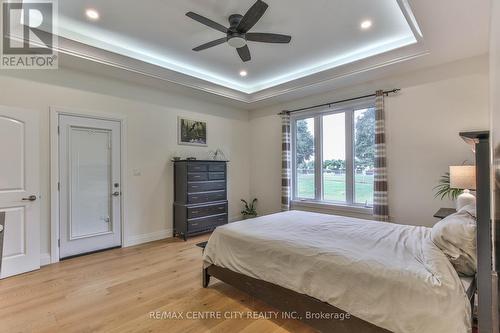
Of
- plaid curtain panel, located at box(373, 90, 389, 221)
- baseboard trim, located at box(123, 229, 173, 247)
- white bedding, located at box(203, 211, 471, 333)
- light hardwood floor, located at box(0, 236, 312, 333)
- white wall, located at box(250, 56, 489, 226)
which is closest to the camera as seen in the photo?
white bedding, located at box(203, 211, 471, 333)

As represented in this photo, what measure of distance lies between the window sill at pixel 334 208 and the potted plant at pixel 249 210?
104 centimetres

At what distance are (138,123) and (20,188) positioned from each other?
1.85 meters

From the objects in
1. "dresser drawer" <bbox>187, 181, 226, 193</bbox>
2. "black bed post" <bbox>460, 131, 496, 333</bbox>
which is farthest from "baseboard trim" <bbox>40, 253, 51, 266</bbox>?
"black bed post" <bbox>460, 131, 496, 333</bbox>

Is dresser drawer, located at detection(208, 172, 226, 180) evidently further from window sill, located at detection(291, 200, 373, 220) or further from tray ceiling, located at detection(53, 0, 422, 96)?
tray ceiling, located at detection(53, 0, 422, 96)

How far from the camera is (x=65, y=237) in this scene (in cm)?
357

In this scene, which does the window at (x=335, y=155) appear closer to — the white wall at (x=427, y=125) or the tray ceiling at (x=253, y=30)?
the white wall at (x=427, y=125)

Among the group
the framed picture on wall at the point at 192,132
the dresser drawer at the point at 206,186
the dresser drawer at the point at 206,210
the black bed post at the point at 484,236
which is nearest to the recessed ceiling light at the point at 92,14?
the framed picture on wall at the point at 192,132

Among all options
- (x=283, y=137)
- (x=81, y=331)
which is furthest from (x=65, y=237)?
(x=283, y=137)

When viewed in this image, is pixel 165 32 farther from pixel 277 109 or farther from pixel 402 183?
pixel 402 183

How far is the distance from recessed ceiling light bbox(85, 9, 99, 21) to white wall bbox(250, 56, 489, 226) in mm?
3900

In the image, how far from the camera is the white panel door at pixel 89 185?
359 cm

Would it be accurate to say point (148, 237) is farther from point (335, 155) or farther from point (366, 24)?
point (366, 24)

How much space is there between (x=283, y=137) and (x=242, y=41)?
272 cm

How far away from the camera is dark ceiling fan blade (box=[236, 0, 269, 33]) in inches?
87.3
